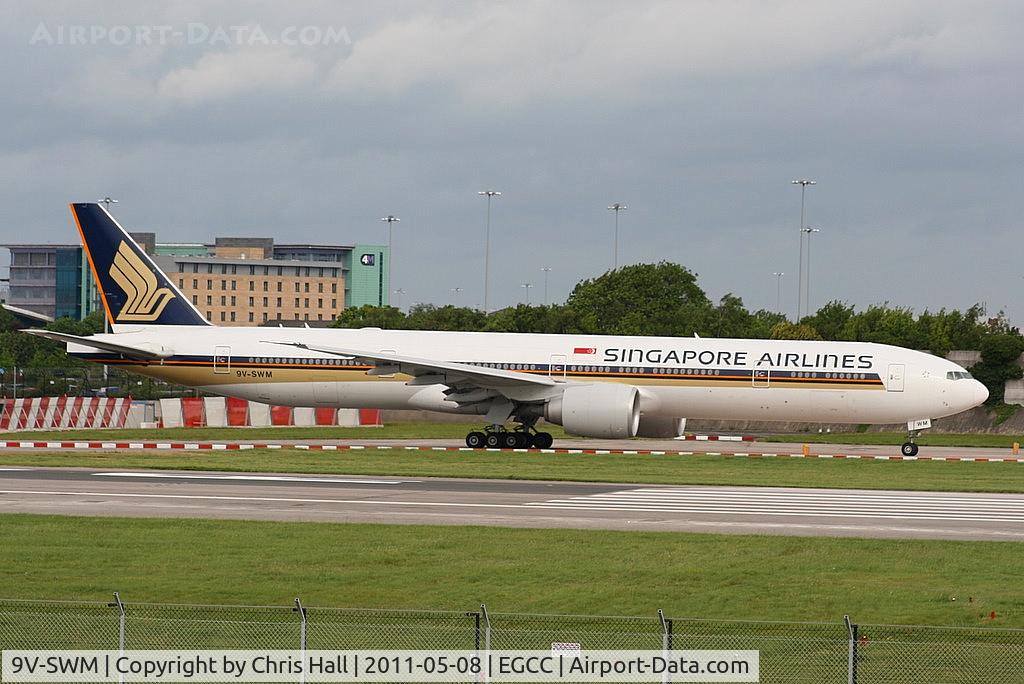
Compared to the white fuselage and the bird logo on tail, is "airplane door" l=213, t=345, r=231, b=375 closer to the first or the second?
the white fuselage

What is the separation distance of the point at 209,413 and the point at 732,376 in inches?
1028

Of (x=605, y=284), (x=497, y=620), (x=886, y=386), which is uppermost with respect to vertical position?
(x=605, y=284)

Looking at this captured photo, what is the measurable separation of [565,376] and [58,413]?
2338 centimetres

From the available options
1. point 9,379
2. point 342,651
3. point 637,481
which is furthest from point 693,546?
point 9,379

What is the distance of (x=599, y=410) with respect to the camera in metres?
40.3

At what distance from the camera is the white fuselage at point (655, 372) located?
42.6 meters

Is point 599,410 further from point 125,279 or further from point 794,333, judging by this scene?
point 794,333

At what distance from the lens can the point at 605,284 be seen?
355 ft

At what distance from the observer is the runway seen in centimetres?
2416

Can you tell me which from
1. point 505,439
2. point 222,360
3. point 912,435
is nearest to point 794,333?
point 912,435

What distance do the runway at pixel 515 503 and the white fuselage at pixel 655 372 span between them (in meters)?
11.0

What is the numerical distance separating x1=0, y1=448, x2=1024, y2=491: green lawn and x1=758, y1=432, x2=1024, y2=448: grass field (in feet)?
36.7

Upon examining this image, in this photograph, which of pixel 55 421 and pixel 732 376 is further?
pixel 55 421

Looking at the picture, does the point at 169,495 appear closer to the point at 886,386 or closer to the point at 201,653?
the point at 201,653
